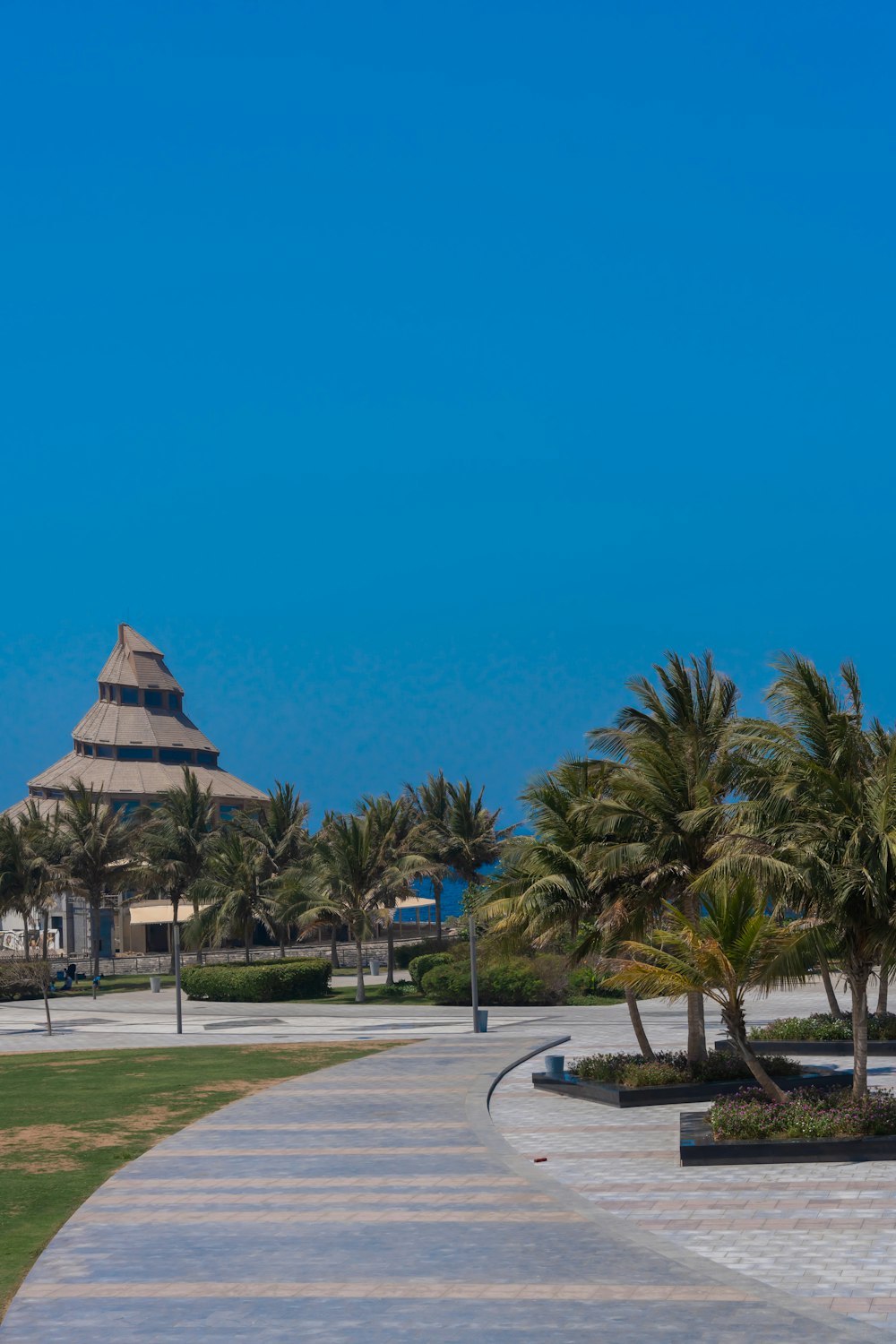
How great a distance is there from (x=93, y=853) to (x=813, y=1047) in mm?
44564

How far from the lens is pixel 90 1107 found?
23.5m

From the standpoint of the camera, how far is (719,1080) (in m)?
21.8

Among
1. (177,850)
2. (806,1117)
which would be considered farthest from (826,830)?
(177,850)

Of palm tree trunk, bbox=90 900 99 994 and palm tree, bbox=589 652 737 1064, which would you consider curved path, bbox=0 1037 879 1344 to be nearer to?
palm tree, bbox=589 652 737 1064

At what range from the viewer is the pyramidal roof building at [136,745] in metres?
94.9

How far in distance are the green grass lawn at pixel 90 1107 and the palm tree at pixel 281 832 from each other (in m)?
32.1

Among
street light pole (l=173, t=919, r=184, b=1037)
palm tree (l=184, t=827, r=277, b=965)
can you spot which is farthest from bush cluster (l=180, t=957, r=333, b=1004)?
street light pole (l=173, t=919, r=184, b=1037)

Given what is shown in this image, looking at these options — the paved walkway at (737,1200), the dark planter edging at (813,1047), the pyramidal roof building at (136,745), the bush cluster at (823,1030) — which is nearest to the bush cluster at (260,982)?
the bush cluster at (823,1030)

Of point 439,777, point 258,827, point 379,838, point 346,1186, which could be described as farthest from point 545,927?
point 258,827

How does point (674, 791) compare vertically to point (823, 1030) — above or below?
above

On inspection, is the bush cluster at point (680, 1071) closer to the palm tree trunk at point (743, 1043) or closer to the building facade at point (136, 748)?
the palm tree trunk at point (743, 1043)

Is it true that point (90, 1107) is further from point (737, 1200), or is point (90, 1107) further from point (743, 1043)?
point (737, 1200)

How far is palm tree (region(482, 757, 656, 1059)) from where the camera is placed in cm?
2211

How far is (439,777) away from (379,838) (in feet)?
46.1
